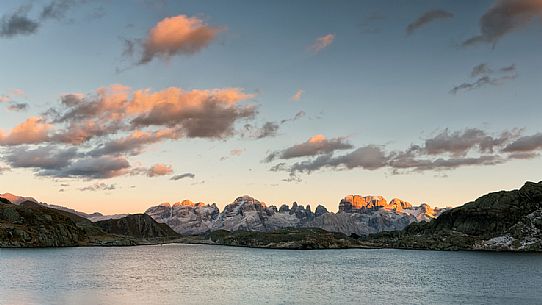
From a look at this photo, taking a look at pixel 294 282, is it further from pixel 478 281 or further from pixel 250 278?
pixel 478 281

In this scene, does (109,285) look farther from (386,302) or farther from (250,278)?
(386,302)

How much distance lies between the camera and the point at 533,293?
478 feet

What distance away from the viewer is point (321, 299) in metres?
125

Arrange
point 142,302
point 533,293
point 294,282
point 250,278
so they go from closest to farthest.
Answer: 1. point 142,302
2. point 533,293
3. point 294,282
4. point 250,278

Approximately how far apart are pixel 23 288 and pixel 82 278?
3677cm

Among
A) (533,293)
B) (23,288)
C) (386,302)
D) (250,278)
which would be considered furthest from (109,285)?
(533,293)

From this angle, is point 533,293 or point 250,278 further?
point 250,278

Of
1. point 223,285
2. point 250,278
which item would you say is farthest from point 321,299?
point 250,278

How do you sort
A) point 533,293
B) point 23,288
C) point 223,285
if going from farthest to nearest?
point 223,285
point 533,293
point 23,288

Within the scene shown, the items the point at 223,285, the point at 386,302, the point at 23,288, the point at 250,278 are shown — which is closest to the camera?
the point at 386,302

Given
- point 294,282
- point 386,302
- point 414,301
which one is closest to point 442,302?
point 414,301

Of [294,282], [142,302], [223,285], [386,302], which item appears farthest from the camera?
[294,282]

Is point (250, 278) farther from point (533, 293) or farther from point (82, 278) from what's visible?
point (533, 293)

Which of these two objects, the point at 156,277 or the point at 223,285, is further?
the point at 156,277
